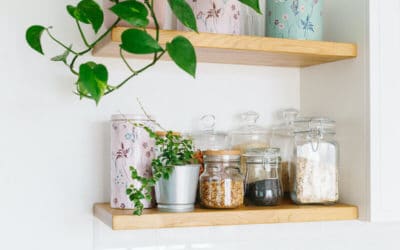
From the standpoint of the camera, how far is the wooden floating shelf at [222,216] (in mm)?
1271

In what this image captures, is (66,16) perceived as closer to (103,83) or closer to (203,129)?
(103,83)

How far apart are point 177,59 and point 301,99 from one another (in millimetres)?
567

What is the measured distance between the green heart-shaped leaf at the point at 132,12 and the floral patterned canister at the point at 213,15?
20 cm

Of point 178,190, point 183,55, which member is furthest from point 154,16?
point 178,190

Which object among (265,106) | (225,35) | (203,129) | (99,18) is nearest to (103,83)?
(99,18)

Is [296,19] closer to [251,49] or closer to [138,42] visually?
[251,49]

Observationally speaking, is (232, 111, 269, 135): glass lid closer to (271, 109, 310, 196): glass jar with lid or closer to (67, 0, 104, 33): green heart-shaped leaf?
(271, 109, 310, 196): glass jar with lid

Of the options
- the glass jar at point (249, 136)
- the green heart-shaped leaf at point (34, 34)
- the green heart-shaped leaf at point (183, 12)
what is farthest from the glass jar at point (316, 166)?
the green heart-shaped leaf at point (34, 34)

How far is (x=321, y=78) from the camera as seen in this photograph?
1620mm

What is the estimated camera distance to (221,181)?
1.36m

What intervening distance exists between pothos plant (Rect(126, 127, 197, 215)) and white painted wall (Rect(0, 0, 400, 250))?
0.18 meters

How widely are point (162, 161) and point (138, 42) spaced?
28 cm

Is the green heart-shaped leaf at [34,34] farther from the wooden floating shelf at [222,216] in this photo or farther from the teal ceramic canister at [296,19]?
the teal ceramic canister at [296,19]
